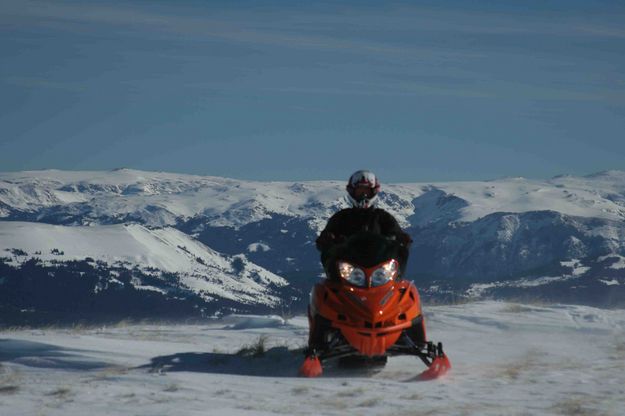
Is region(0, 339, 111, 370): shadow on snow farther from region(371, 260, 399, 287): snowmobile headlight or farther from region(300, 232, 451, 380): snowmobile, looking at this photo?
region(371, 260, 399, 287): snowmobile headlight

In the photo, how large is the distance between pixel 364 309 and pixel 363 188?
2.62 meters

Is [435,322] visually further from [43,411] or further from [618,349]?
[43,411]

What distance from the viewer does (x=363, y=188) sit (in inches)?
639

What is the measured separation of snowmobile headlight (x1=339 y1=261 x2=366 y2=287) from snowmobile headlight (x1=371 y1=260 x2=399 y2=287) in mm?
162

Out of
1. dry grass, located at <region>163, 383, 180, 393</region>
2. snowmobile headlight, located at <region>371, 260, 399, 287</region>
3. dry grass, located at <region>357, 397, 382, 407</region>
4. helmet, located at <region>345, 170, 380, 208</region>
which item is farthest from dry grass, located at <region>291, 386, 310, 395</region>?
helmet, located at <region>345, 170, 380, 208</region>

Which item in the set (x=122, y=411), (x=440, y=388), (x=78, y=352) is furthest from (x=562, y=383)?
(x=78, y=352)

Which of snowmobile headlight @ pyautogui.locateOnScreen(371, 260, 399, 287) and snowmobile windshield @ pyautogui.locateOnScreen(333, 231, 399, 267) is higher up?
snowmobile windshield @ pyautogui.locateOnScreen(333, 231, 399, 267)

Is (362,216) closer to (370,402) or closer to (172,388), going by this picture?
(370,402)

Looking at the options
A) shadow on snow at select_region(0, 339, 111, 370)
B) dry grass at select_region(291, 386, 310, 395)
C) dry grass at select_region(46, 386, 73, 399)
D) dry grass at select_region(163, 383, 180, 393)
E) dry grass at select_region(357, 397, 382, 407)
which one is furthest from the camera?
shadow on snow at select_region(0, 339, 111, 370)

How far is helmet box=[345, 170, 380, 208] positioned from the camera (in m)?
16.2

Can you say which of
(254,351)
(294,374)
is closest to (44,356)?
(254,351)

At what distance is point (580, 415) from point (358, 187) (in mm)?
5986

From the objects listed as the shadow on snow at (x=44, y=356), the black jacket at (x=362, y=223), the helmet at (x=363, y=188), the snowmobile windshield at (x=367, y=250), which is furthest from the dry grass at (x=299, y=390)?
the helmet at (x=363, y=188)

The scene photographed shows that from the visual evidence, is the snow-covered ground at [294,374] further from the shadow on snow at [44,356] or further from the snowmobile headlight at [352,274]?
the snowmobile headlight at [352,274]
